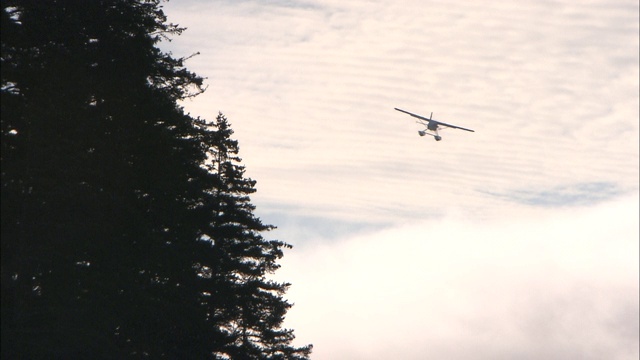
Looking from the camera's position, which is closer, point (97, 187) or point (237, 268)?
point (97, 187)

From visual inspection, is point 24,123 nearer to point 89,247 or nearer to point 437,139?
point 89,247

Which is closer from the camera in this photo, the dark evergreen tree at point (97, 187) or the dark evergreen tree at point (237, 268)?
the dark evergreen tree at point (97, 187)

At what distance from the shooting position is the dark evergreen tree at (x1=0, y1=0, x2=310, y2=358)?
23891mm

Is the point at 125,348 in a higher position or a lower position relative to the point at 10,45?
lower

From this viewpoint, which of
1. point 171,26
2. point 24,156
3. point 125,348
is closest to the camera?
point 24,156

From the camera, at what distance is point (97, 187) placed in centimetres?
2600

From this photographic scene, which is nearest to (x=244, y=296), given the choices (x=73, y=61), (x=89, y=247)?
(x=89, y=247)

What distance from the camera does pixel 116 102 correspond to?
2738cm

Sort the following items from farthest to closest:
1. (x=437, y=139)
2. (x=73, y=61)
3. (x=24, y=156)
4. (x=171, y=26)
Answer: (x=437, y=139), (x=171, y=26), (x=73, y=61), (x=24, y=156)

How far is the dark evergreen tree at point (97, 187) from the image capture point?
2389 centimetres

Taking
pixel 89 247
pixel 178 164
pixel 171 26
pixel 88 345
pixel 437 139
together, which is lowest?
pixel 88 345

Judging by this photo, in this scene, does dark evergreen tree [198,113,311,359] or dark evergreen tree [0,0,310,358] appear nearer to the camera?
dark evergreen tree [0,0,310,358]

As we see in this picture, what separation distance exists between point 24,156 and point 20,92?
6.61 feet

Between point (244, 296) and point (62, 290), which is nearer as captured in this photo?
point (62, 290)
